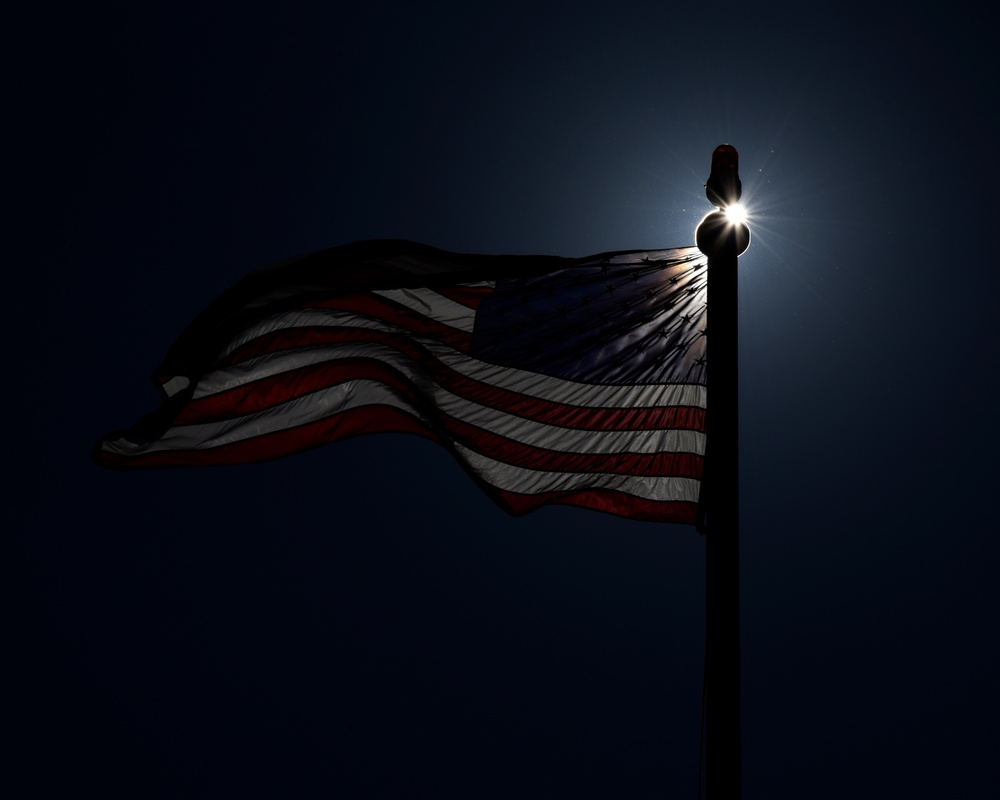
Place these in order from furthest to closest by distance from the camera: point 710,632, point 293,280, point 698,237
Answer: point 293,280
point 698,237
point 710,632

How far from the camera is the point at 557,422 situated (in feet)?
26.8

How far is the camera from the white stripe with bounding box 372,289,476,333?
7.83m

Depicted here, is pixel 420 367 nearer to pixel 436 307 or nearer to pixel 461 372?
pixel 461 372

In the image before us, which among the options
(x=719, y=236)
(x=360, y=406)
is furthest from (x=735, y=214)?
(x=360, y=406)

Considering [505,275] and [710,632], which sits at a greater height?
[505,275]

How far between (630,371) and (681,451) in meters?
0.92

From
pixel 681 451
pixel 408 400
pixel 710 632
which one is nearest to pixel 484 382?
pixel 408 400

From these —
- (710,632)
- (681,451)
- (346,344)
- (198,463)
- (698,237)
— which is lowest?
(710,632)

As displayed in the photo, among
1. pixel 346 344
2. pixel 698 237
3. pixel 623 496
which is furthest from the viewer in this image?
pixel 623 496

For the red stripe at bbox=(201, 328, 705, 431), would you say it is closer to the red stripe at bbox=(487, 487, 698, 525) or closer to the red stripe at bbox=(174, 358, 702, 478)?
the red stripe at bbox=(174, 358, 702, 478)

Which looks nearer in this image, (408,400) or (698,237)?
(698,237)

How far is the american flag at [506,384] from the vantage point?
754cm

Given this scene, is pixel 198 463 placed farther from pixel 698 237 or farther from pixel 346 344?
pixel 698 237

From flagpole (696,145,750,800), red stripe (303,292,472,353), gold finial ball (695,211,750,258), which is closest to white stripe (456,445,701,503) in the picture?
red stripe (303,292,472,353)
